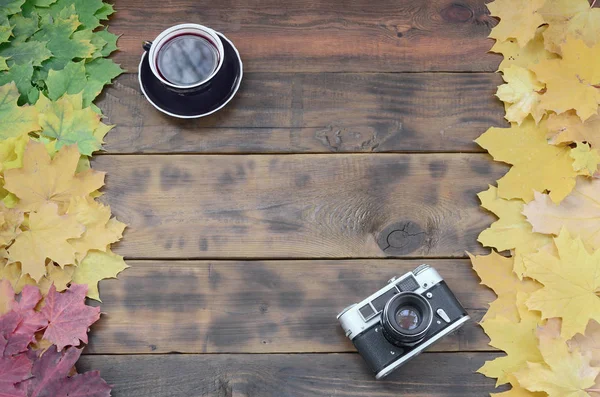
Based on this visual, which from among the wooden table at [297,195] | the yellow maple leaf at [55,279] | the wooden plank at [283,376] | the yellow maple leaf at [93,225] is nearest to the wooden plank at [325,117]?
the wooden table at [297,195]

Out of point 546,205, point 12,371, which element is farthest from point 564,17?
point 12,371

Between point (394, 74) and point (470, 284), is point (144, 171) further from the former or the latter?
point (470, 284)

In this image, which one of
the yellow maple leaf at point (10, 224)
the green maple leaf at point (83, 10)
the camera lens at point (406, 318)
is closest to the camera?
the camera lens at point (406, 318)

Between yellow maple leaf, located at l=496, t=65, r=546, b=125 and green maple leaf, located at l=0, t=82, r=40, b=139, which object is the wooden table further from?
green maple leaf, located at l=0, t=82, r=40, b=139

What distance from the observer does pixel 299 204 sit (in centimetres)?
104

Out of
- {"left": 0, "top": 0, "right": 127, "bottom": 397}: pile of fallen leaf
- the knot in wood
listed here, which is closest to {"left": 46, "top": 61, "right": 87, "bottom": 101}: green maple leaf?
{"left": 0, "top": 0, "right": 127, "bottom": 397}: pile of fallen leaf

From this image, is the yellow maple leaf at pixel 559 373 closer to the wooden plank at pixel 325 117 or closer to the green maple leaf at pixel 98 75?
the wooden plank at pixel 325 117

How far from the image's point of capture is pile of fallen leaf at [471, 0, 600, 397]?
0.94 metres

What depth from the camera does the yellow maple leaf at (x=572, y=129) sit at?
39.8 inches

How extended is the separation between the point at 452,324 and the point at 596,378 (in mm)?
242

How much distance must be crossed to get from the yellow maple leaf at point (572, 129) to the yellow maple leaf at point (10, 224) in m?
0.87

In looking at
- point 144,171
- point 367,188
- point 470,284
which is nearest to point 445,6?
point 367,188

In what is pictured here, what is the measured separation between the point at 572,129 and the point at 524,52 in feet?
0.55

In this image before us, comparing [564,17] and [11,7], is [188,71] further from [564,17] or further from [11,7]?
[564,17]
